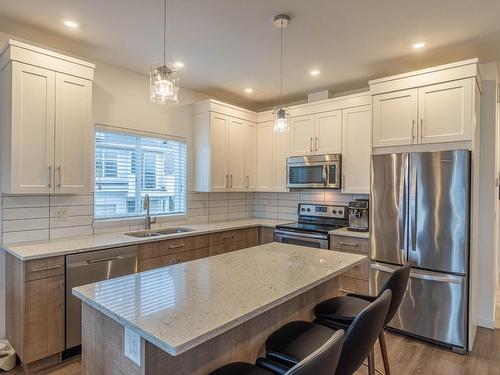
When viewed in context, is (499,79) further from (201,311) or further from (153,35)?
(201,311)

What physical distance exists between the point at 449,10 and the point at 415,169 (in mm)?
1277

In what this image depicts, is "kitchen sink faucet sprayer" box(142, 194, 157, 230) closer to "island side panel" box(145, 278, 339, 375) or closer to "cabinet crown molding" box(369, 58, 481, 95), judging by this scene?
"island side panel" box(145, 278, 339, 375)

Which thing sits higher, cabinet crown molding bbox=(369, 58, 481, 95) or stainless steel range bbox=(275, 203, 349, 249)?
cabinet crown molding bbox=(369, 58, 481, 95)

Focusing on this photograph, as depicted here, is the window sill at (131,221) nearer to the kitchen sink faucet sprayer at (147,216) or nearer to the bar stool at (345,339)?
the kitchen sink faucet sprayer at (147,216)

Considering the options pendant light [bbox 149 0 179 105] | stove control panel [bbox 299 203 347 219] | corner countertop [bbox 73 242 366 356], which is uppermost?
pendant light [bbox 149 0 179 105]

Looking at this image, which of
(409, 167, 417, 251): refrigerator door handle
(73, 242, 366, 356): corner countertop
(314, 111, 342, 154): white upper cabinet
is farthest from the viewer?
(314, 111, 342, 154): white upper cabinet

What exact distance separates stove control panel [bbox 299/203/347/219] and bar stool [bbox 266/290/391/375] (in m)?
2.53

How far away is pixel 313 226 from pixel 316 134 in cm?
117

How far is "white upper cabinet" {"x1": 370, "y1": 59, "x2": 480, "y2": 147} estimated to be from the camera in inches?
108

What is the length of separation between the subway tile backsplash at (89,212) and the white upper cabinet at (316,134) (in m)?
0.61

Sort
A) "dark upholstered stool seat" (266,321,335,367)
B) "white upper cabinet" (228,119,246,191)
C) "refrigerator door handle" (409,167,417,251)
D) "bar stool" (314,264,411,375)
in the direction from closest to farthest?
"dark upholstered stool seat" (266,321,335,367) < "bar stool" (314,264,411,375) < "refrigerator door handle" (409,167,417,251) < "white upper cabinet" (228,119,246,191)

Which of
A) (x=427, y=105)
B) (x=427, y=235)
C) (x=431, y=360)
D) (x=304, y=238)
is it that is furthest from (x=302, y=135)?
(x=431, y=360)

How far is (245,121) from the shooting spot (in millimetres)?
4496

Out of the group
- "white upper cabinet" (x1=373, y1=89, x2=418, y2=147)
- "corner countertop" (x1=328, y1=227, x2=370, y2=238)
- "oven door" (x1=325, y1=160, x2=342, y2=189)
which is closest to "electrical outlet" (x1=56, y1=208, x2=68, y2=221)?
"corner countertop" (x1=328, y1=227, x2=370, y2=238)
